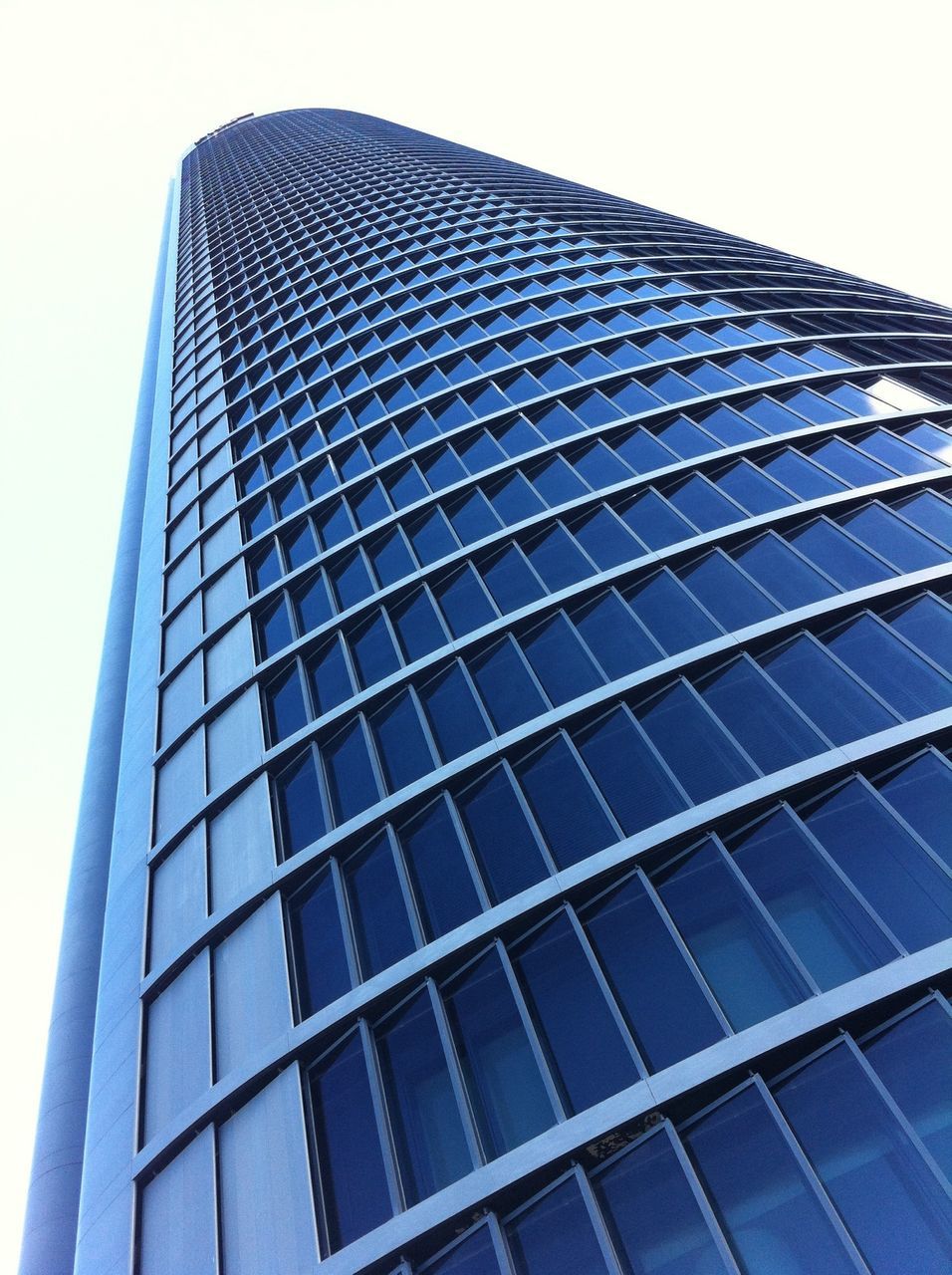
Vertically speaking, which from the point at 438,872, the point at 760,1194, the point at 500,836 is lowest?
the point at 438,872

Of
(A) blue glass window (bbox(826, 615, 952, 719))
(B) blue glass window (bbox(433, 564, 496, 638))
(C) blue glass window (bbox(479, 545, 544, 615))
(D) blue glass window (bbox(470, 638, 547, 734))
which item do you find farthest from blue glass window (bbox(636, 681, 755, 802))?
(B) blue glass window (bbox(433, 564, 496, 638))

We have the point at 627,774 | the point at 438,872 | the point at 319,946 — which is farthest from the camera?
the point at 627,774

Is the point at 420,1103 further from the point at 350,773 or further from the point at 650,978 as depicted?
the point at 350,773

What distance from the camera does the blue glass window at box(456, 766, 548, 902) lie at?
13375 mm

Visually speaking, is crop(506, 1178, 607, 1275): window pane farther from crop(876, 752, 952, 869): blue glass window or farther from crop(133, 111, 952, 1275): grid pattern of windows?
crop(876, 752, 952, 869): blue glass window

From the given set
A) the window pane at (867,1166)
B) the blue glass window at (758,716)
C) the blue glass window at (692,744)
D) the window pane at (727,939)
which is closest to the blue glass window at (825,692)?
the blue glass window at (758,716)

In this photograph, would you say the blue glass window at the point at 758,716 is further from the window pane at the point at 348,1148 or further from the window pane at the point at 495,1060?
the window pane at the point at 348,1148

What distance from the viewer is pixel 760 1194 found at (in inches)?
350

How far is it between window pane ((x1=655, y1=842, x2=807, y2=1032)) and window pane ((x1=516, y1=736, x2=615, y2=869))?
4.41 feet

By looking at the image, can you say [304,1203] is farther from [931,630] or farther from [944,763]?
[931,630]

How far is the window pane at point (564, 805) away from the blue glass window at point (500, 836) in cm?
27

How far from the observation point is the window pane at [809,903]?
10.6 meters

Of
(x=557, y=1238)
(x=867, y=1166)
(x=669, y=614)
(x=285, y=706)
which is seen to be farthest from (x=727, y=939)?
(x=285, y=706)

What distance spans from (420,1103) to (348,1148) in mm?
1047
